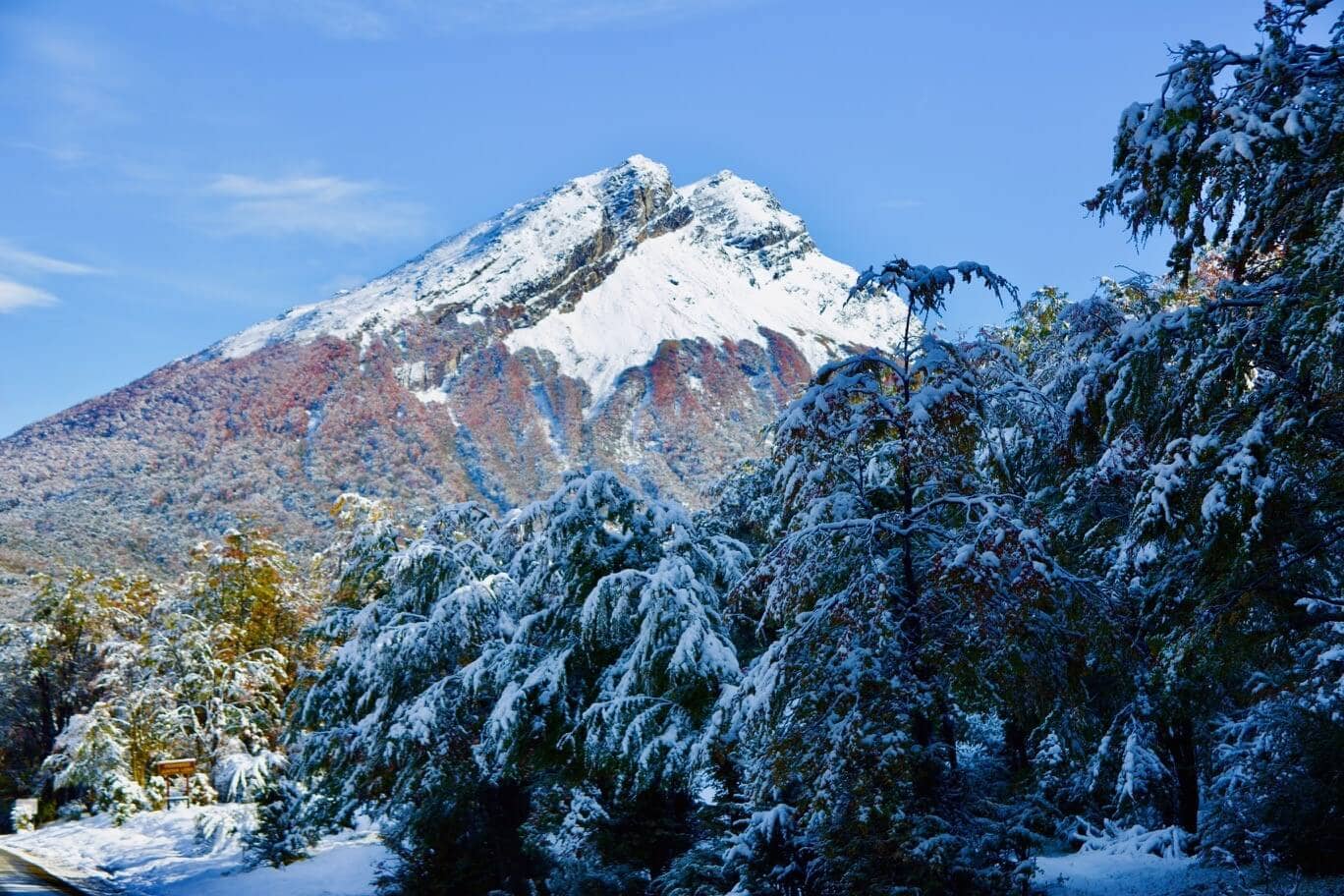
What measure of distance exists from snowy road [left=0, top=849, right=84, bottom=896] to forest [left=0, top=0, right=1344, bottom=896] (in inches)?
157

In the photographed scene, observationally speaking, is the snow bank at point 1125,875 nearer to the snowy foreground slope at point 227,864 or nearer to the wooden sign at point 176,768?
the snowy foreground slope at point 227,864

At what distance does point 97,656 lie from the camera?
2983 centimetres

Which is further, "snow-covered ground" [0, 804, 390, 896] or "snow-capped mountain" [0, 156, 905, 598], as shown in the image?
"snow-capped mountain" [0, 156, 905, 598]

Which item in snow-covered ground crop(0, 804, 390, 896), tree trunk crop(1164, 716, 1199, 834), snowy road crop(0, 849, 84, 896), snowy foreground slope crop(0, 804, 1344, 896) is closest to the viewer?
snowy foreground slope crop(0, 804, 1344, 896)

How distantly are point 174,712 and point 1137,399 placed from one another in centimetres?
2521

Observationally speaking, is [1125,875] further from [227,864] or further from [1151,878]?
[227,864]

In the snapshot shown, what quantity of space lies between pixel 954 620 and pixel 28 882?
1605 centimetres

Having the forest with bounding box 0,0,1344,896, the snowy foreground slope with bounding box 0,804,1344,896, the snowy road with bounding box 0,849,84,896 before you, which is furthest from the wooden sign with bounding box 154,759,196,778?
the forest with bounding box 0,0,1344,896

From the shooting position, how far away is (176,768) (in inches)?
978

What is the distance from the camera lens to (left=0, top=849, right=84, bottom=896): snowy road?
13.3m

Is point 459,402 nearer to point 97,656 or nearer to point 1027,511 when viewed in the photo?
point 97,656

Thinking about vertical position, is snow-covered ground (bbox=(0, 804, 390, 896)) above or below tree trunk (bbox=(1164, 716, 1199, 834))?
A: below

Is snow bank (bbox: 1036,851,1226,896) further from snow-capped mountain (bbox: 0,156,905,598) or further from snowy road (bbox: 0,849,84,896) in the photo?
snow-capped mountain (bbox: 0,156,905,598)

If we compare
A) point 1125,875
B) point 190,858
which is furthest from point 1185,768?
point 190,858
